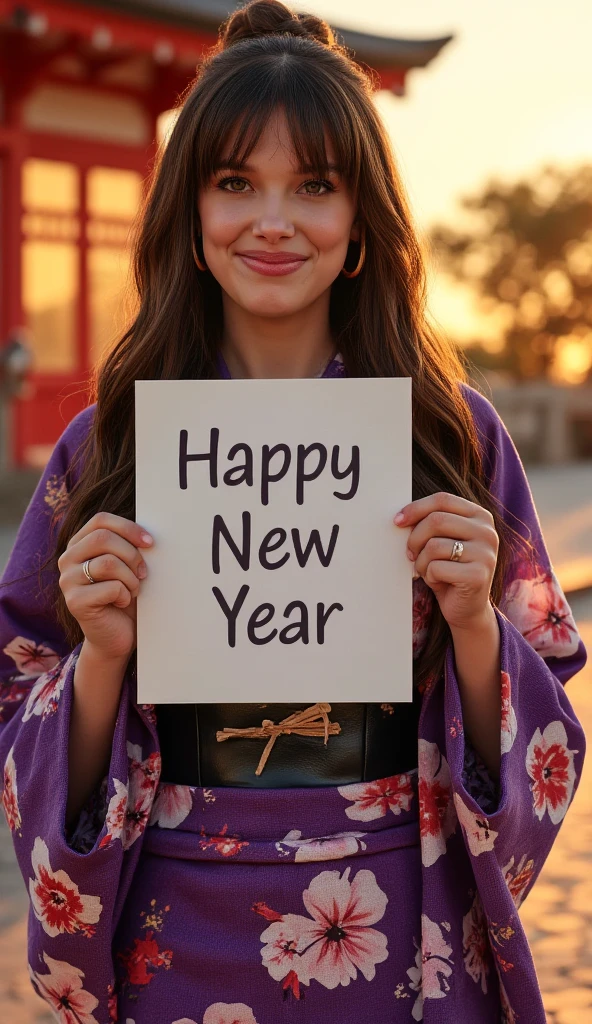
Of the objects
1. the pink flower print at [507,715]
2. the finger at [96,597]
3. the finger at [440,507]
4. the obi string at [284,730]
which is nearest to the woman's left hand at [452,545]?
the finger at [440,507]

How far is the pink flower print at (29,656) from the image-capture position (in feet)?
5.58

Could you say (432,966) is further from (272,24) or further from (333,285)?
(272,24)

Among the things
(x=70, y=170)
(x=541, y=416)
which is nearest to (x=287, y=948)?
(x=70, y=170)

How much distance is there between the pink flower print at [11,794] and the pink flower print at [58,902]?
0.22 ft

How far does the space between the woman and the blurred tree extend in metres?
33.2

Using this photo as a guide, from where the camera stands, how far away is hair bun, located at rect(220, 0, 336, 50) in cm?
171

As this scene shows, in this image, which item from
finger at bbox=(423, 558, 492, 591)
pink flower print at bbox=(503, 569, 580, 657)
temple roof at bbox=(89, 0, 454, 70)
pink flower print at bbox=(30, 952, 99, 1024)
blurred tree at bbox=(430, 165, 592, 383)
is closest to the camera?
finger at bbox=(423, 558, 492, 591)

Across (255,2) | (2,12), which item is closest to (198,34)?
(2,12)

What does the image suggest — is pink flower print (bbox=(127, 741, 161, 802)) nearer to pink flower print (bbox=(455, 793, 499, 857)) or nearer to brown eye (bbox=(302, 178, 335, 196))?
pink flower print (bbox=(455, 793, 499, 857))

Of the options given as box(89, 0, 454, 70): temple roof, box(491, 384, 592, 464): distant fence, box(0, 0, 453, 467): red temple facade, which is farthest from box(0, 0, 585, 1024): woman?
box(491, 384, 592, 464): distant fence

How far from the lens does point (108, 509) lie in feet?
5.28

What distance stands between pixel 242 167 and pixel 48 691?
2.27ft

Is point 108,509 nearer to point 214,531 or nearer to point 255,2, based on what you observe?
point 214,531

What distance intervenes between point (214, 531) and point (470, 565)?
0.98ft
